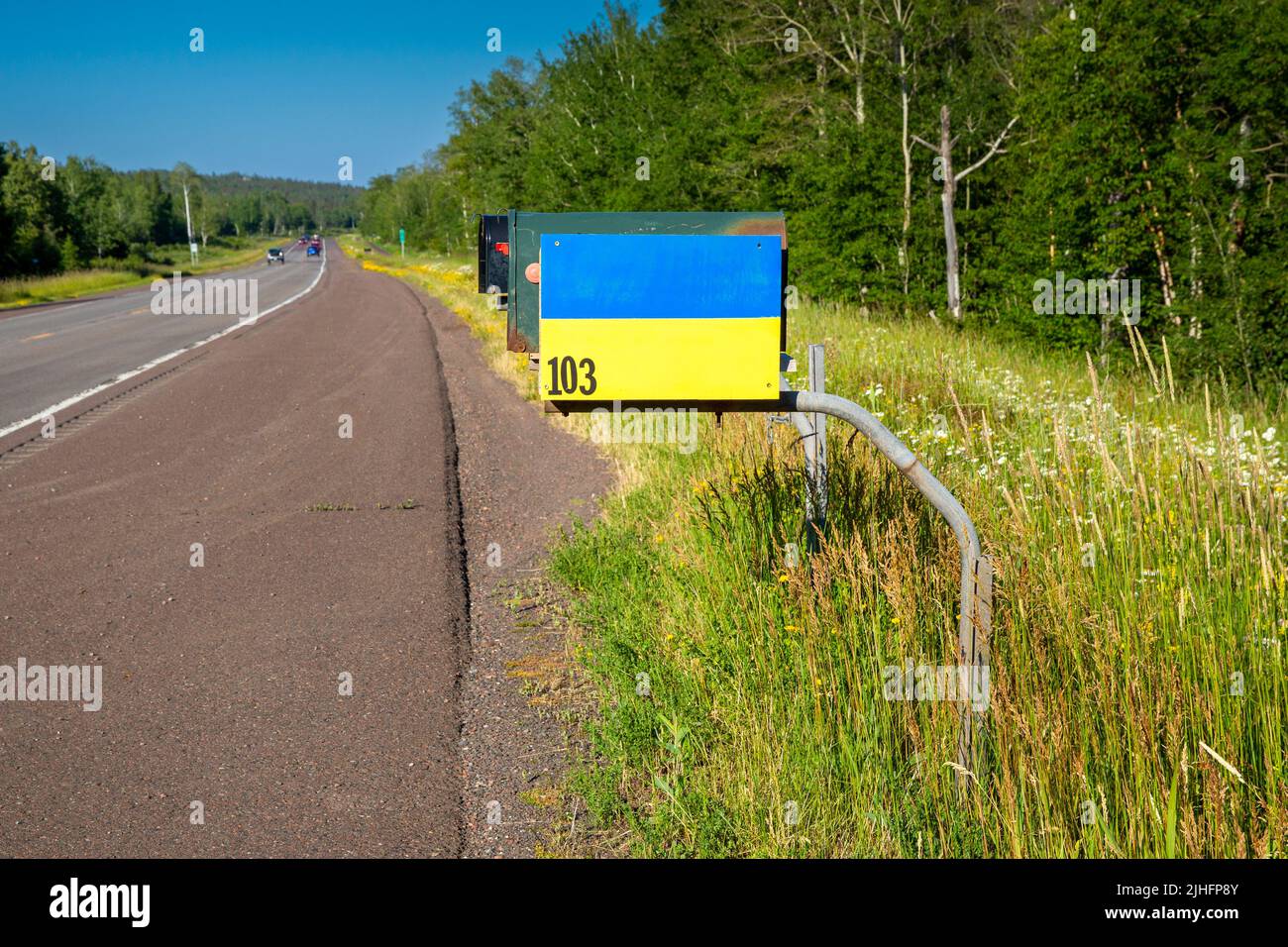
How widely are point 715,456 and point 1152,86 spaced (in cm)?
1576

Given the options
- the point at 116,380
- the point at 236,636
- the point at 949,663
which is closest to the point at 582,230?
the point at 949,663

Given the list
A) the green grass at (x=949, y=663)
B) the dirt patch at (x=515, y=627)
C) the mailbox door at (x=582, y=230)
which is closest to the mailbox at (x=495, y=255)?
the mailbox door at (x=582, y=230)

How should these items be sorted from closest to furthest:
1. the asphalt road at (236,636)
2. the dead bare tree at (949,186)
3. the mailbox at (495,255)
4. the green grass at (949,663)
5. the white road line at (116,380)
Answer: the green grass at (949,663), the mailbox at (495,255), the asphalt road at (236,636), the white road line at (116,380), the dead bare tree at (949,186)

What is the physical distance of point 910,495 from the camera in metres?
4.96

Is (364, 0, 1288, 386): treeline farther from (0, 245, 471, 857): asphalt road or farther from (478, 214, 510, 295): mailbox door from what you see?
(478, 214, 510, 295): mailbox door

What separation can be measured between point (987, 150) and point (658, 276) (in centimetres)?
2685

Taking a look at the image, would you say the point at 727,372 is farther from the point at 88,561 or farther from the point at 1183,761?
the point at 88,561

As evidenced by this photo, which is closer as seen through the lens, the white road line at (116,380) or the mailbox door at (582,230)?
the mailbox door at (582,230)

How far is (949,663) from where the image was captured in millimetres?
3580

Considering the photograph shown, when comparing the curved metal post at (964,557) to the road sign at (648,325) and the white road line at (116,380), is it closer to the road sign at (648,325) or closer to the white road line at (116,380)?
the road sign at (648,325)

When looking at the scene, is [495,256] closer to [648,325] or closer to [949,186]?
[648,325]

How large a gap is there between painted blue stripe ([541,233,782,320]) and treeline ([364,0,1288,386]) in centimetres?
943

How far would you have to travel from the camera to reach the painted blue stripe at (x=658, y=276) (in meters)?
2.49

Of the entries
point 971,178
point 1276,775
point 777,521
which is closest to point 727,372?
point 1276,775
